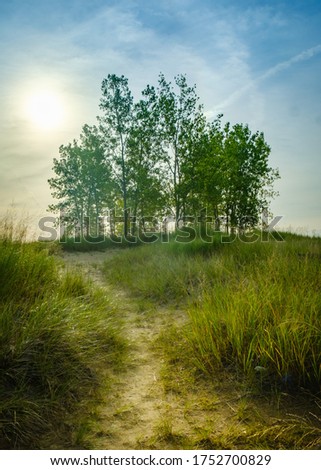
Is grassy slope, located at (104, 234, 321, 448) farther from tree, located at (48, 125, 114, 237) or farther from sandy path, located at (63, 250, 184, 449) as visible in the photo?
tree, located at (48, 125, 114, 237)

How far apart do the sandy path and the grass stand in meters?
0.16

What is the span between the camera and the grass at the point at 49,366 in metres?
2.58

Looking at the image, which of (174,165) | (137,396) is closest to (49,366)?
(137,396)

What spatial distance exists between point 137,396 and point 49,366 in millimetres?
926

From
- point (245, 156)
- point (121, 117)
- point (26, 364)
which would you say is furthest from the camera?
point (245, 156)

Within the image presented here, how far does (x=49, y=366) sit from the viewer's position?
125 inches

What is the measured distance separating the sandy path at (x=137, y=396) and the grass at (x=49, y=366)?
161mm

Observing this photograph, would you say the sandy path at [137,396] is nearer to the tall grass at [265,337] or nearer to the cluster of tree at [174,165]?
the tall grass at [265,337]

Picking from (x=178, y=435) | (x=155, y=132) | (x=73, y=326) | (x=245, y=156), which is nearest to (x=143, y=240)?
(x=155, y=132)

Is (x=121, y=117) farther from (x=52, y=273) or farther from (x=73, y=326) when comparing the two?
(x=73, y=326)

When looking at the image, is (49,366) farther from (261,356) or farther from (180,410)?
(261,356)

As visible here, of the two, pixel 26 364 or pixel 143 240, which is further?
pixel 143 240
